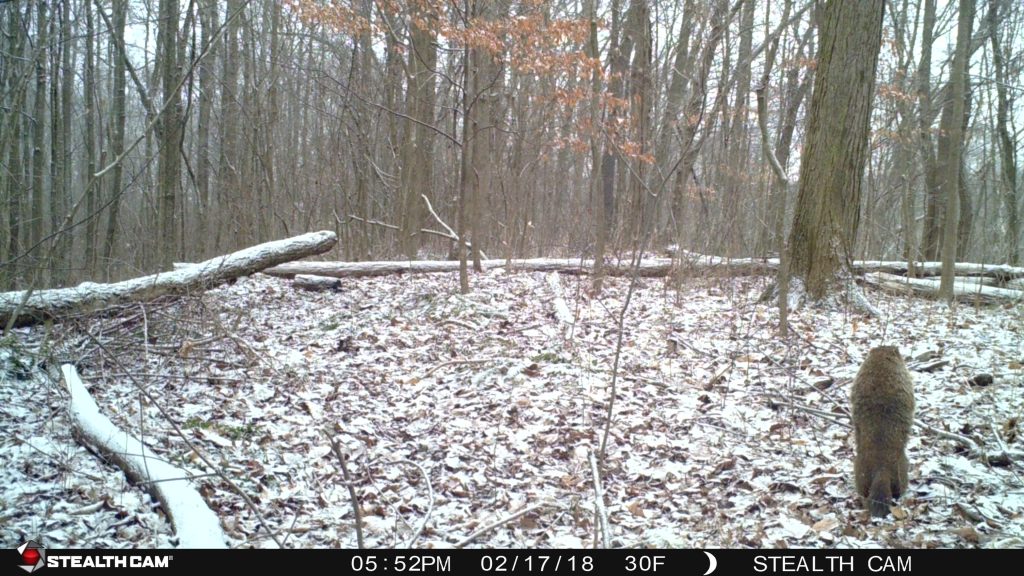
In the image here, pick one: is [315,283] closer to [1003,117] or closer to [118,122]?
[118,122]

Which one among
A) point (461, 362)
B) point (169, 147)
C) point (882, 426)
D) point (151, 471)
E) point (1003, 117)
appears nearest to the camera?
point (882, 426)

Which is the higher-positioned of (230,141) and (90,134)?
(230,141)

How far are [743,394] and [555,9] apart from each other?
38.6 ft

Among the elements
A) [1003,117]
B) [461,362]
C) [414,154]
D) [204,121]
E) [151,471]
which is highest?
[1003,117]

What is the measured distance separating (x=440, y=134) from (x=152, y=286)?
6278mm

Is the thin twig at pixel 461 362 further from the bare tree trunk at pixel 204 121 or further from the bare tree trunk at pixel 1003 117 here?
the bare tree trunk at pixel 1003 117

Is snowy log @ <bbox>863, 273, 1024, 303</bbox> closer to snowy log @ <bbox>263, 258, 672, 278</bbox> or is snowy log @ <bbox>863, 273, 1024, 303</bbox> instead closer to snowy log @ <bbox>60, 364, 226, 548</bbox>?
snowy log @ <bbox>263, 258, 672, 278</bbox>

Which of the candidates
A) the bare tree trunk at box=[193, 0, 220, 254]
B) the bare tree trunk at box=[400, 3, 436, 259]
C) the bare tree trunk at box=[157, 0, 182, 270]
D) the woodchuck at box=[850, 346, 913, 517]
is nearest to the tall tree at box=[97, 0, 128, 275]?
the bare tree trunk at box=[157, 0, 182, 270]

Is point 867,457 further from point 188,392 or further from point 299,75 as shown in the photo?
point 299,75

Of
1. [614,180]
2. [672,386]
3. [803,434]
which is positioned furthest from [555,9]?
[803,434]

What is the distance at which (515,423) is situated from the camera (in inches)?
185

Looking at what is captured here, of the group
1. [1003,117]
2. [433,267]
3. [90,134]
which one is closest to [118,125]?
[90,134]
